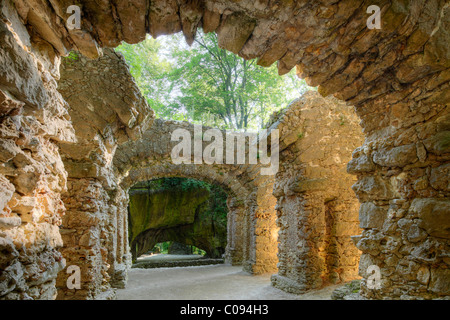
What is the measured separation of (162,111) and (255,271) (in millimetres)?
8876

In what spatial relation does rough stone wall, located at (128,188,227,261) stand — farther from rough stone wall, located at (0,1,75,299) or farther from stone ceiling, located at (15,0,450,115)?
stone ceiling, located at (15,0,450,115)

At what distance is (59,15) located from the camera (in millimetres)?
1822

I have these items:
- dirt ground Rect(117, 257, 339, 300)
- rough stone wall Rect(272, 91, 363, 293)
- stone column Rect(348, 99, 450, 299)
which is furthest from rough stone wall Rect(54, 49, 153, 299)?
rough stone wall Rect(272, 91, 363, 293)

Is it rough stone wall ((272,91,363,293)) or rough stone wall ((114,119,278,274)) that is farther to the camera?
rough stone wall ((114,119,278,274))

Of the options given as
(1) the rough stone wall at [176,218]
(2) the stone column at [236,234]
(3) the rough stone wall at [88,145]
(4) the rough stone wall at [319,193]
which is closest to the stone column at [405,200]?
(4) the rough stone wall at [319,193]

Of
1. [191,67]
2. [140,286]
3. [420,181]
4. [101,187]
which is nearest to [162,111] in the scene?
[191,67]

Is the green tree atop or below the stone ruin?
atop

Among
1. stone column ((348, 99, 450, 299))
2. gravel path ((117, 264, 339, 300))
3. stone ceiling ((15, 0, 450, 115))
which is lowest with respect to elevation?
gravel path ((117, 264, 339, 300))

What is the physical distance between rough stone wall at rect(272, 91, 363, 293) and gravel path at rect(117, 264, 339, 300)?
15.6 inches

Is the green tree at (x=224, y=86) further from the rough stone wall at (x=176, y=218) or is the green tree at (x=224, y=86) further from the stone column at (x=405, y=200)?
the stone column at (x=405, y=200)

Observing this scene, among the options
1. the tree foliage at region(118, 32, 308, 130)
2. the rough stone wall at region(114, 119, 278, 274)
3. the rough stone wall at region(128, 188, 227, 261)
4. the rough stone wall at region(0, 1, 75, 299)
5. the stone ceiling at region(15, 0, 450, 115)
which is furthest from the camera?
the rough stone wall at region(128, 188, 227, 261)

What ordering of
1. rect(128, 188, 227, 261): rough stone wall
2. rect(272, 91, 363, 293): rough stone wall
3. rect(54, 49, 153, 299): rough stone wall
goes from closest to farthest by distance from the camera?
rect(54, 49, 153, 299): rough stone wall → rect(272, 91, 363, 293): rough stone wall → rect(128, 188, 227, 261): rough stone wall

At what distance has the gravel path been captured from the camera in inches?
227

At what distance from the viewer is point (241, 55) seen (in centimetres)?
258
